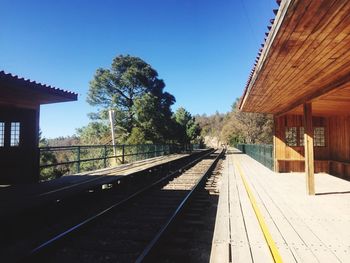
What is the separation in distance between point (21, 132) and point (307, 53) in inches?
360

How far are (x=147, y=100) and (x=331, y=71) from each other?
28.0 m

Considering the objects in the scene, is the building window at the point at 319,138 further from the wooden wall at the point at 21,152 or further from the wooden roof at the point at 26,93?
the wooden wall at the point at 21,152

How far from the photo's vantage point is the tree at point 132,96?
33562 millimetres

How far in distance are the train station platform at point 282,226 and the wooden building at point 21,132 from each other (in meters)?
6.31

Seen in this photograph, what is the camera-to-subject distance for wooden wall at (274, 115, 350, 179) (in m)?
12.0

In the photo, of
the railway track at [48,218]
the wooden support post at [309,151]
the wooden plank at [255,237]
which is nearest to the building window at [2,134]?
the railway track at [48,218]

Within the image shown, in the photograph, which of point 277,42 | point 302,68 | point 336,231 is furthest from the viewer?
point 302,68

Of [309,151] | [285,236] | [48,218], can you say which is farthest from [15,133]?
[309,151]

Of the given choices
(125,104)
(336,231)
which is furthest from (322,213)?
(125,104)

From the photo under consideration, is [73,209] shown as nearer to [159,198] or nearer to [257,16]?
[159,198]

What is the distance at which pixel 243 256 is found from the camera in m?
3.96

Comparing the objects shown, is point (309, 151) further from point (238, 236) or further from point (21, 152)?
point (21, 152)

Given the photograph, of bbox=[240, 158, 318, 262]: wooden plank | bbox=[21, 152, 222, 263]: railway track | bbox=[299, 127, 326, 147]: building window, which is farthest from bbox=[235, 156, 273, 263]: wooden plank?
bbox=[299, 127, 326, 147]: building window

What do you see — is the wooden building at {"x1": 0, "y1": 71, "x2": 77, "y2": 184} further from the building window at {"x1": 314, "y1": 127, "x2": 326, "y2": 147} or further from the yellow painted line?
the building window at {"x1": 314, "y1": 127, "x2": 326, "y2": 147}
